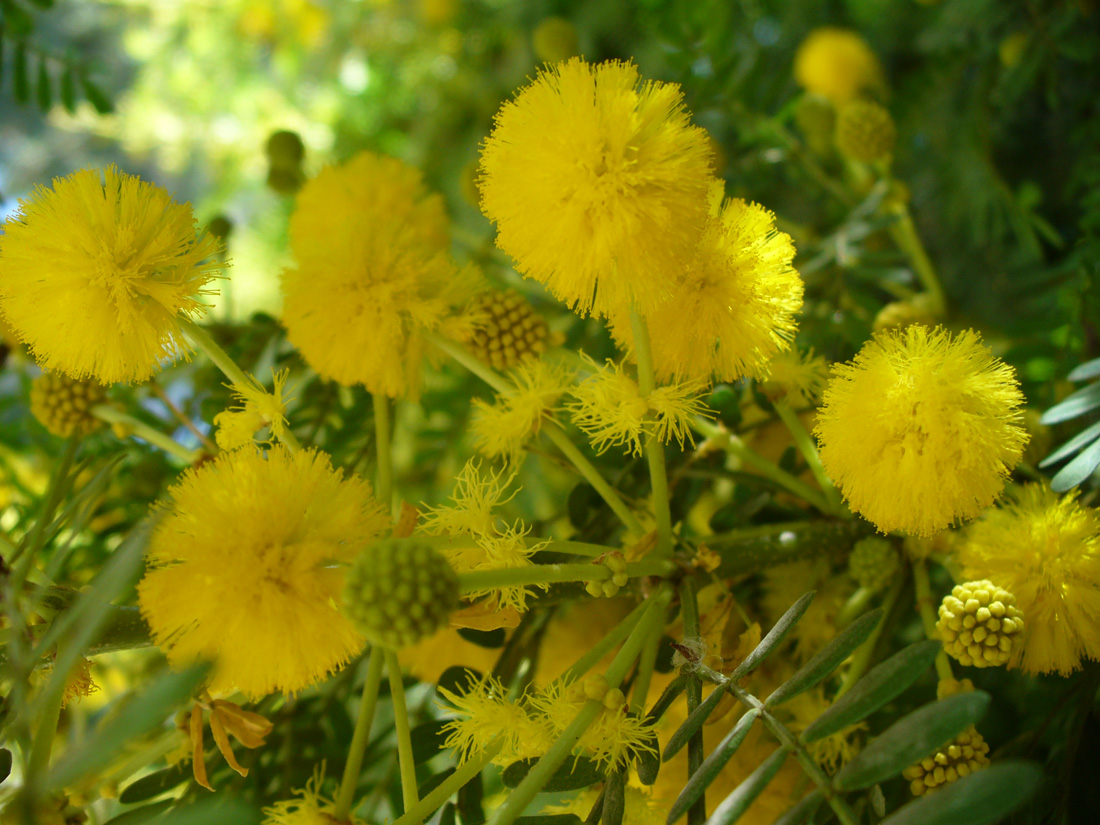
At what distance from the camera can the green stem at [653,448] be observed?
0.71m

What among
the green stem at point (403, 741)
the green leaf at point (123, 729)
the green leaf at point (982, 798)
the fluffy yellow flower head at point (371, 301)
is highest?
the fluffy yellow flower head at point (371, 301)

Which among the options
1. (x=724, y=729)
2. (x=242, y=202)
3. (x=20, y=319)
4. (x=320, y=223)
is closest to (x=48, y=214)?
(x=20, y=319)

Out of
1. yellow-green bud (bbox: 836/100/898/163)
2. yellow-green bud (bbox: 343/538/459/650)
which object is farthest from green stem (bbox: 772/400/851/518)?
Answer: yellow-green bud (bbox: 836/100/898/163)

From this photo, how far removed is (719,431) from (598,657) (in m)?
0.27

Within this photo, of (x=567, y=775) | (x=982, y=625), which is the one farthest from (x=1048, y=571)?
(x=567, y=775)

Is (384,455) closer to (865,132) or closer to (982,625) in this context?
(982,625)

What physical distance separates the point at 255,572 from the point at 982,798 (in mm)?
517

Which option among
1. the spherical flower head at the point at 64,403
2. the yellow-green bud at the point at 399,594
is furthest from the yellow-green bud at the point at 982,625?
the spherical flower head at the point at 64,403

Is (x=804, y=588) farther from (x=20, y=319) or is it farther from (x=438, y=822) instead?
(x=20, y=319)

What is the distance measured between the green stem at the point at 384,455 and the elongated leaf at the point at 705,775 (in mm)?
381

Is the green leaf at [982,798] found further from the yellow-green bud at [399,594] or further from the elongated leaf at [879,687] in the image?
Result: the yellow-green bud at [399,594]

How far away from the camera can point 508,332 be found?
2.89 ft

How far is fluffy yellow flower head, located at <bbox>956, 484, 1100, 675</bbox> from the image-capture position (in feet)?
2.37

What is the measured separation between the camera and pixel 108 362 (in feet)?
2.43
